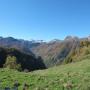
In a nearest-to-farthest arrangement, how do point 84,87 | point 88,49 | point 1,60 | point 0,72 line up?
point 84,87 < point 0,72 < point 88,49 < point 1,60

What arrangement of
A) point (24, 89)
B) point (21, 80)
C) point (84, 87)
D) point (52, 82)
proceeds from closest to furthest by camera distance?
point (84, 87), point (24, 89), point (52, 82), point (21, 80)

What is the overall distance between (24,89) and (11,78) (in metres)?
4.99

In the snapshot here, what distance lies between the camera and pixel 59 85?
2133cm

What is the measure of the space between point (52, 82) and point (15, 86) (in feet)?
10.2

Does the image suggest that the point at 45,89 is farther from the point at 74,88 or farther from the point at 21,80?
the point at 21,80

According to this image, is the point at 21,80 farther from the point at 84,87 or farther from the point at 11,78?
the point at 84,87

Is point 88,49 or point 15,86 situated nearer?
point 15,86

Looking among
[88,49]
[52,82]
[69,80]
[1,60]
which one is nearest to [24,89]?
[52,82]

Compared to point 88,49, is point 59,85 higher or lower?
lower

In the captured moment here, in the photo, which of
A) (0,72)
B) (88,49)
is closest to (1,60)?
(88,49)

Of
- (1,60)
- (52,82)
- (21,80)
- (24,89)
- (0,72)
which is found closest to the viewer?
(24,89)

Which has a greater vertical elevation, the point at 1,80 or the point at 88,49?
the point at 88,49

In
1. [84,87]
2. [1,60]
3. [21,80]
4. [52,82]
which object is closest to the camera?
[84,87]

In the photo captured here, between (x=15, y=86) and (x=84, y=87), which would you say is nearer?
(x=84, y=87)
